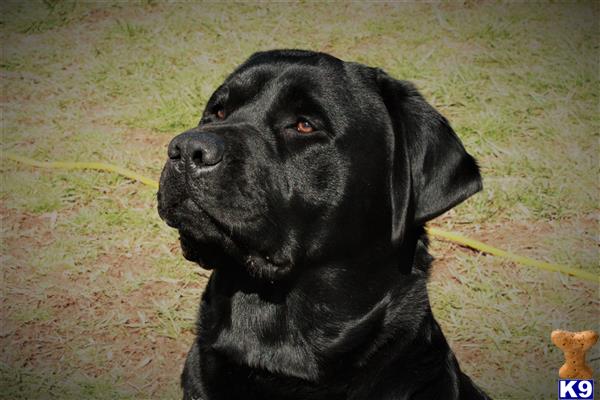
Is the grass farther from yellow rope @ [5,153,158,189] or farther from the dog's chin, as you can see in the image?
the dog's chin

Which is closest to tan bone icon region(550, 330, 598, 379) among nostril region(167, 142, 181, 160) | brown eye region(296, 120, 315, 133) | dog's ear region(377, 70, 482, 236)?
dog's ear region(377, 70, 482, 236)

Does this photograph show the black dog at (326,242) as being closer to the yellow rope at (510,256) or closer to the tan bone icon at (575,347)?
the tan bone icon at (575,347)

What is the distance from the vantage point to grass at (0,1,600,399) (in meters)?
5.43

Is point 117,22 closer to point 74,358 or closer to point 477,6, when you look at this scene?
point 477,6

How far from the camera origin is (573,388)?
453cm

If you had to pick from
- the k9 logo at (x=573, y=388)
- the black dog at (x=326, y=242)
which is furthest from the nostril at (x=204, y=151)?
the k9 logo at (x=573, y=388)

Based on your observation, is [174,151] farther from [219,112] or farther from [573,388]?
[573,388]

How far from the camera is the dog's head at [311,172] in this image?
324cm

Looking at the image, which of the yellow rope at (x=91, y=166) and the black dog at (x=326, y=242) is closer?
the black dog at (x=326, y=242)

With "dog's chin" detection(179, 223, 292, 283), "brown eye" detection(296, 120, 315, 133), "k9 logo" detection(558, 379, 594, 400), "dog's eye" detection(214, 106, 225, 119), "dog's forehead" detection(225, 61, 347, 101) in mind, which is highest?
"dog's forehead" detection(225, 61, 347, 101)

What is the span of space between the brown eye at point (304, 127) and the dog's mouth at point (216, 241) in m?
0.57

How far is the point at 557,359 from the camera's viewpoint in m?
5.41

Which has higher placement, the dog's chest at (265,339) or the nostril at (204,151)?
the nostril at (204,151)

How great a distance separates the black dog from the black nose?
4.4 inches
